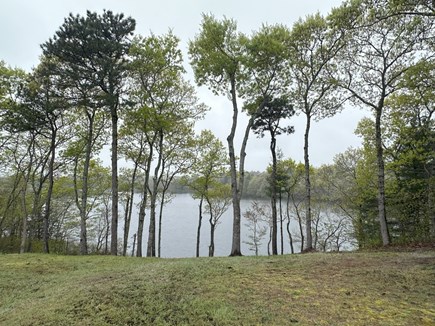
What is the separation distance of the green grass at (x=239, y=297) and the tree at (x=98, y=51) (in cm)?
856

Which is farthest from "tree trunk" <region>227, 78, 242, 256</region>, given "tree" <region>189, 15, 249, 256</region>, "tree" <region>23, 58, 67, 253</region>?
"tree" <region>23, 58, 67, 253</region>

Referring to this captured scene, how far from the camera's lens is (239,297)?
422cm

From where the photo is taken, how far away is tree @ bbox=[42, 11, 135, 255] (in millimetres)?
11977

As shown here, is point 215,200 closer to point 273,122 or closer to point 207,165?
point 207,165

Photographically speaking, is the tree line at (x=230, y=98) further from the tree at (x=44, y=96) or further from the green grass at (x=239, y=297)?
the green grass at (x=239, y=297)

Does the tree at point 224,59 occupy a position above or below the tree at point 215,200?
above

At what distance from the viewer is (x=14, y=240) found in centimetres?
2156

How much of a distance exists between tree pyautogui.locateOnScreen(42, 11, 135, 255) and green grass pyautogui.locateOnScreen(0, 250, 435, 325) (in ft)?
28.1

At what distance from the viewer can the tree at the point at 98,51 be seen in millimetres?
11977

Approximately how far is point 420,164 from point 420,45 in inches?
346

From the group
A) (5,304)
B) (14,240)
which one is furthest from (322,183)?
(14,240)

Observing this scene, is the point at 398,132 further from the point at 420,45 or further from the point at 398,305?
the point at 398,305

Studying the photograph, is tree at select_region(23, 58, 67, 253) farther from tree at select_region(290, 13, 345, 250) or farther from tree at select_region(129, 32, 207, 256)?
tree at select_region(290, 13, 345, 250)

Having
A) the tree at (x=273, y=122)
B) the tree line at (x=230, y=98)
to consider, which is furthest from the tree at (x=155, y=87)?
the tree at (x=273, y=122)
